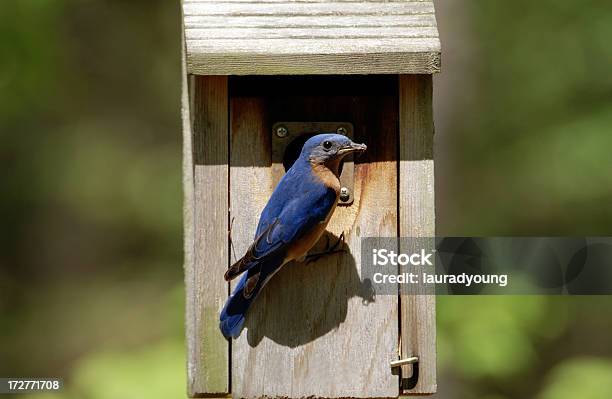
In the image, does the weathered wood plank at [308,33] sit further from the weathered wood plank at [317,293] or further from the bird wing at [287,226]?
the bird wing at [287,226]

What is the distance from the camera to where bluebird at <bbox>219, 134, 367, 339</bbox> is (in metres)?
3.42

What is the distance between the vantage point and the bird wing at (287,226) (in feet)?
11.2

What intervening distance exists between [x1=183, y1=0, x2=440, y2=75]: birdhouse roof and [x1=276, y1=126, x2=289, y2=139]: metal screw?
0.24 metres

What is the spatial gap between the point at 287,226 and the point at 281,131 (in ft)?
1.29

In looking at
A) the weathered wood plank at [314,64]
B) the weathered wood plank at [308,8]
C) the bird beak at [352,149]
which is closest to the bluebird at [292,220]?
the bird beak at [352,149]

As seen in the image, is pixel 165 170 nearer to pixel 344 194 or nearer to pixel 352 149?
pixel 344 194

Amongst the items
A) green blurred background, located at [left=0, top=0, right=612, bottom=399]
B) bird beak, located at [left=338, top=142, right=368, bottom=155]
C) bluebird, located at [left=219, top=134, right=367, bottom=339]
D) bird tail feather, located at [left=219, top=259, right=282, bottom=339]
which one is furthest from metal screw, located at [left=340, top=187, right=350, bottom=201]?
green blurred background, located at [left=0, top=0, right=612, bottom=399]

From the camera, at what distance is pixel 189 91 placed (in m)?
4.00

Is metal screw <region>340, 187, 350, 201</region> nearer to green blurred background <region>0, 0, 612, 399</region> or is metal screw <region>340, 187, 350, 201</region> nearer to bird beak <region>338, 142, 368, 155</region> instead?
bird beak <region>338, 142, 368, 155</region>

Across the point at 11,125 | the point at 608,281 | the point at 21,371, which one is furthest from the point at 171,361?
the point at 11,125

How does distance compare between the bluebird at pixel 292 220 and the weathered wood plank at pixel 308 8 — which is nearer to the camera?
the bluebird at pixel 292 220

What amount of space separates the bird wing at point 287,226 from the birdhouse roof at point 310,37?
1.40 feet

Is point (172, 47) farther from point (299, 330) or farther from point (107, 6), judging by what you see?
point (299, 330)

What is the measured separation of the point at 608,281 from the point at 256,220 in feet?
10.9
